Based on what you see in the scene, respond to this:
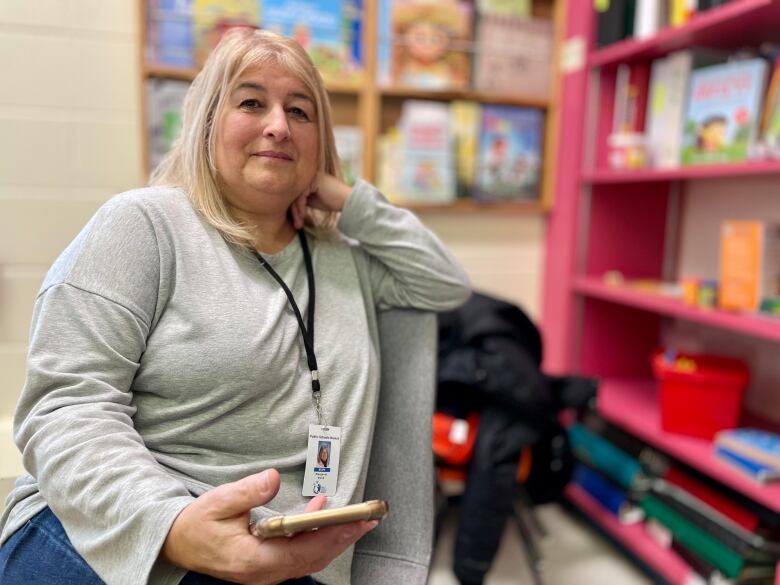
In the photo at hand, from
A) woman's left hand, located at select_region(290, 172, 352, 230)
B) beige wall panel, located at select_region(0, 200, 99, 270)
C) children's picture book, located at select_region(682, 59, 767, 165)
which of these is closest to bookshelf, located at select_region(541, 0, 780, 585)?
children's picture book, located at select_region(682, 59, 767, 165)

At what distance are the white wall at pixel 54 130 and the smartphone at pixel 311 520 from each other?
85 cm

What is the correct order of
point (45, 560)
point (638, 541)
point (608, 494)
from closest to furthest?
point (45, 560), point (638, 541), point (608, 494)

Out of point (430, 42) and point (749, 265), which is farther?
point (430, 42)

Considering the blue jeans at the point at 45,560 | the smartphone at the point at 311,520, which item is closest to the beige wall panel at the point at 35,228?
the blue jeans at the point at 45,560

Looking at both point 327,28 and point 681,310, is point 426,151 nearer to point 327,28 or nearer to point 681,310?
point 327,28

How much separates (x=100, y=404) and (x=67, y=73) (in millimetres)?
1069

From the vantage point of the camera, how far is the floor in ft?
5.95

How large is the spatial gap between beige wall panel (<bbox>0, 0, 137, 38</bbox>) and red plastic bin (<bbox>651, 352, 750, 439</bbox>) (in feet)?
5.98

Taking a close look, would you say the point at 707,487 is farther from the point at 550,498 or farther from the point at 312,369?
the point at 312,369

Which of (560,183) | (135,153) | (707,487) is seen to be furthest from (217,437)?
(560,183)

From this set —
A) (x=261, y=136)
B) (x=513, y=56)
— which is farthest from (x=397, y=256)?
(x=513, y=56)

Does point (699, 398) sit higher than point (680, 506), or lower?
higher

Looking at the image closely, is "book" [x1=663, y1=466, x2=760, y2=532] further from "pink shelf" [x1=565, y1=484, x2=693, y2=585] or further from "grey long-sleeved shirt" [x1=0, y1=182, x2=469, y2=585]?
"grey long-sleeved shirt" [x1=0, y1=182, x2=469, y2=585]

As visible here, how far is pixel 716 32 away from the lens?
168 cm
